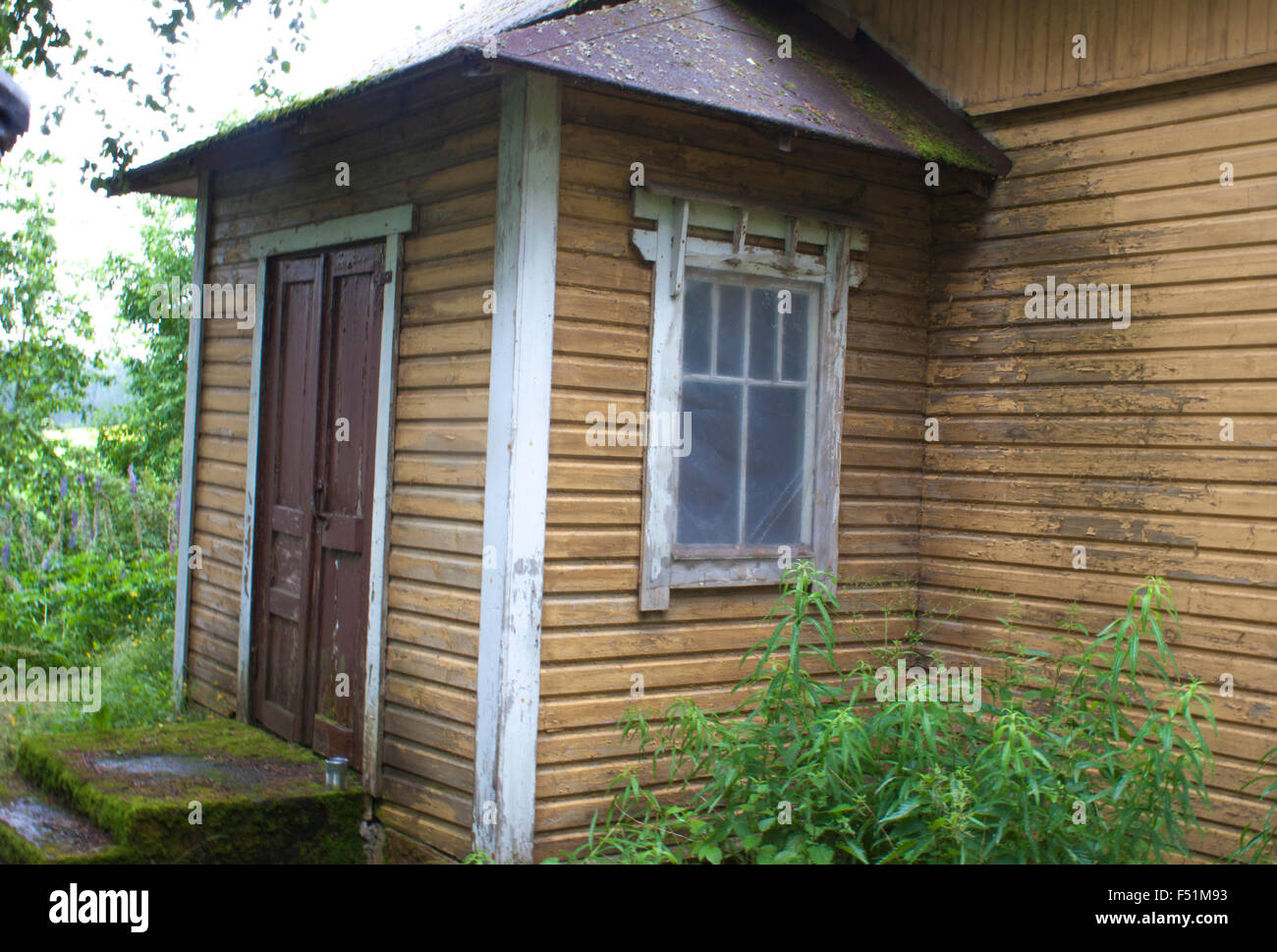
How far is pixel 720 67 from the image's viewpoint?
5.28m

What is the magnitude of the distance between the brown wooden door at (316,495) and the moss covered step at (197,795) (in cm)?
33

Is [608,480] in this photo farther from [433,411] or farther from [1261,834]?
[1261,834]

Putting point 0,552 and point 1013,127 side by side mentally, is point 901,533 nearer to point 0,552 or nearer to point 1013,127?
point 1013,127

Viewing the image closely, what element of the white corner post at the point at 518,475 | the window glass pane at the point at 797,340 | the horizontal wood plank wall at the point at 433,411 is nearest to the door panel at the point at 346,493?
the horizontal wood plank wall at the point at 433,411

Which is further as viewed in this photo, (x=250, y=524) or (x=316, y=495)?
(x=250, y=524)

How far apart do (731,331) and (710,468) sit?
0.66 metres

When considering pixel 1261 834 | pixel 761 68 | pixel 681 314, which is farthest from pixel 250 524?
pixel 1261 834

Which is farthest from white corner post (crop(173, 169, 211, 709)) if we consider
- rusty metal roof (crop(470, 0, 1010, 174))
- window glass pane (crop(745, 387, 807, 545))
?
window glass pane (crop(745, 387, 807, 545))

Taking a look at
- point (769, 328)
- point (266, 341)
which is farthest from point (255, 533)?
point (769, 328)

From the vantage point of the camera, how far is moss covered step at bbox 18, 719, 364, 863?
502cm

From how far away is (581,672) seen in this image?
5.14m

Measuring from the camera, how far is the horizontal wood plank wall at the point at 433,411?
17.0 feet

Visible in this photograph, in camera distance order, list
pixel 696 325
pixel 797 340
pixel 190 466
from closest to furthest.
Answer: pixel 696 325, pixel 797 340, pixel 190 466

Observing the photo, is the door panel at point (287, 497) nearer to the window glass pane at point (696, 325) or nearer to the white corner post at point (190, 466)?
the white corner post at point (190, 466)
